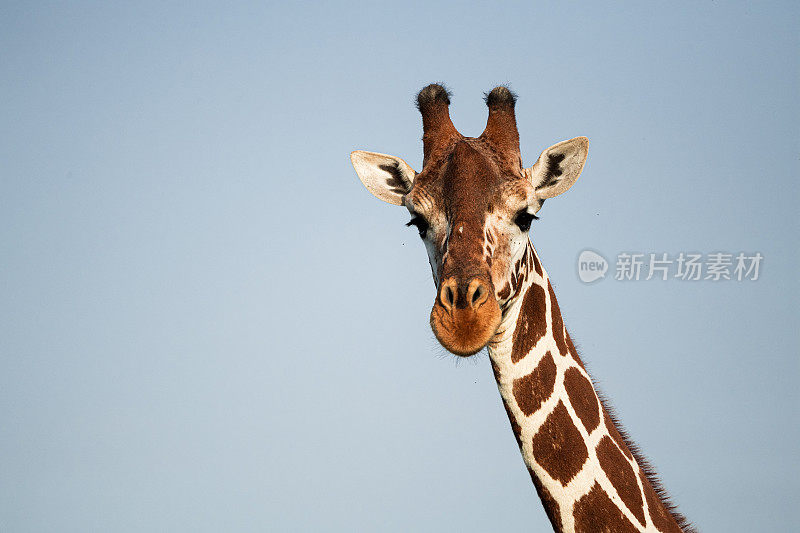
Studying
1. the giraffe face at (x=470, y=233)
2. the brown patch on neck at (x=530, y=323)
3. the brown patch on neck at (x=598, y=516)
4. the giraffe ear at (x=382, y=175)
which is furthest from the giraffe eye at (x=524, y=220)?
the brown patch on neck at (x=598, y=516)

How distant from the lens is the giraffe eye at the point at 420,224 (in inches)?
213

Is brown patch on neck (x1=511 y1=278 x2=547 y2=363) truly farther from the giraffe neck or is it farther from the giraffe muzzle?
the giraffe muzzle

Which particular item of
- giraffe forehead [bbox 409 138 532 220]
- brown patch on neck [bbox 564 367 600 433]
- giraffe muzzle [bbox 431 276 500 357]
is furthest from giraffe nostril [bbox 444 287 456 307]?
brown patch on neck [bbox 564 367 600 433]

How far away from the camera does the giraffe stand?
4.68 metres

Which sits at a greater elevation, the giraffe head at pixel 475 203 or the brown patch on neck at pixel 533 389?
the giraffe head at pixel 475 203

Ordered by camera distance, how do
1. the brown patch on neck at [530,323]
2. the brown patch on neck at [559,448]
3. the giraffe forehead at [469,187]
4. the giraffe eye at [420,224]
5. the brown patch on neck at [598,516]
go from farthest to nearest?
the giraffe eye at [420,224]
the brown patch on neck at [530,323]
the giraffe forehead at [469,187]
the brown patch on neck at [559,448]
the brown patch on neck at [598,516]

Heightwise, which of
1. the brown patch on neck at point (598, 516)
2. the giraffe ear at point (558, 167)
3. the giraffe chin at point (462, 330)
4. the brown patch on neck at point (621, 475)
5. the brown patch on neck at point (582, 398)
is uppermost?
the giraffe ear at point (558, 167)

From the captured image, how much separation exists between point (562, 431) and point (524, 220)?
1468 millimetres

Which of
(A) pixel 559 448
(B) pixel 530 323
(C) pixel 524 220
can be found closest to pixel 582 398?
(A) pixel 559 448

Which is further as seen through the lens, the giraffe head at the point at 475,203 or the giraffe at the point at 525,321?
the giraffe at the point at 525,321

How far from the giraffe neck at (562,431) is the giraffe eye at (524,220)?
24cm

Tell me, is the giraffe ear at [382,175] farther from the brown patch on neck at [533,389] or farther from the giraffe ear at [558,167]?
the brown patch on neck at [533,389]

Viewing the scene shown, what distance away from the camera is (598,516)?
481cm

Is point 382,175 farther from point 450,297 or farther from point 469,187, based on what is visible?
point 450,297
